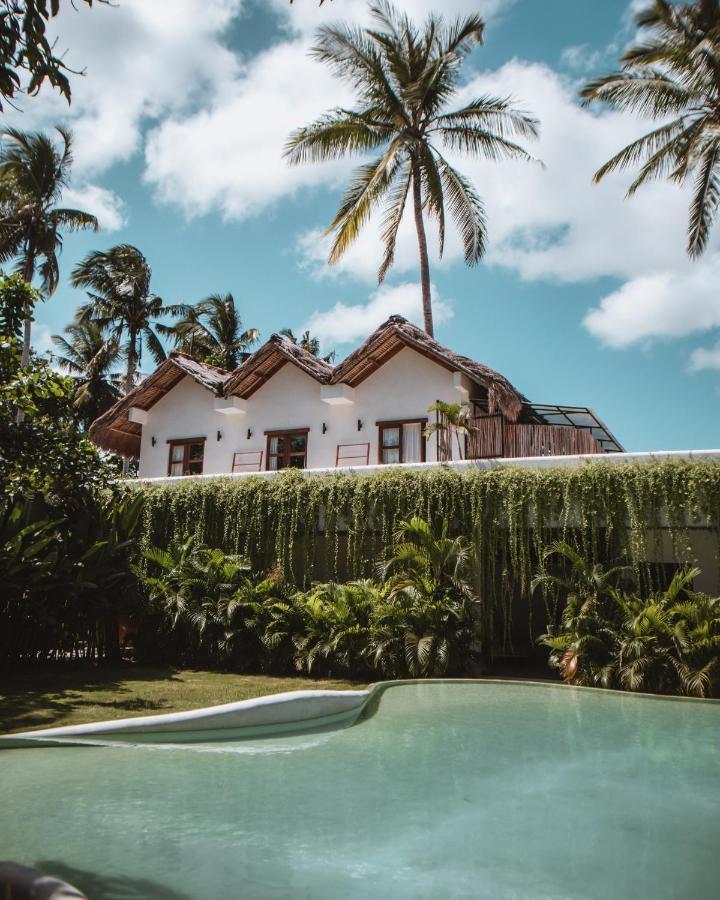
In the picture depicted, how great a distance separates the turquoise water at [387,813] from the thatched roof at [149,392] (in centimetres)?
1483

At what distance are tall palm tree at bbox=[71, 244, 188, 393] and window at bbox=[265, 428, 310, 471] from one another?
16.9 metres

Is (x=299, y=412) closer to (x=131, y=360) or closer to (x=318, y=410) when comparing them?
(x=318, y=410)

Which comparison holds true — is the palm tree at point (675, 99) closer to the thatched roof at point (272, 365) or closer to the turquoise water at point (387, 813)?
the thatched roof at point (272, 365)

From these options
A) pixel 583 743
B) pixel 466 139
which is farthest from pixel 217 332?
pixel 583 743

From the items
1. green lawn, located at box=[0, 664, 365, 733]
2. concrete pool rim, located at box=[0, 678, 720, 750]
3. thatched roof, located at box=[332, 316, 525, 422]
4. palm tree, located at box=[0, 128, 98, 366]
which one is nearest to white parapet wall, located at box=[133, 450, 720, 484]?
thatched roof, located at box=[332, 316, 525, 422]

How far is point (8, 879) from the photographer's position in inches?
115

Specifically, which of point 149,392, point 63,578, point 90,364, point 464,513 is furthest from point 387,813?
point 90,364

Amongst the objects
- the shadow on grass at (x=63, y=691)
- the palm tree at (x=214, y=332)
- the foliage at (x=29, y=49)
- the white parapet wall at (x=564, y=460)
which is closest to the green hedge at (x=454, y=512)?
the white parapet wall at (x=564, y=460)

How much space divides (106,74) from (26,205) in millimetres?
31532

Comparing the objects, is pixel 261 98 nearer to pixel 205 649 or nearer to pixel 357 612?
pixel 357 612

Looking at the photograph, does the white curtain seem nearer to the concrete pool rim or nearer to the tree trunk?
the concrete pool rim

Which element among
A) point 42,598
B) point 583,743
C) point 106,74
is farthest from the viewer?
point 42,598

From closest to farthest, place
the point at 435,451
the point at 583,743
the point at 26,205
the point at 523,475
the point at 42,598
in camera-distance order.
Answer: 1. the point at 583,743
2. the point at 42,598
3. the point at 523,475
4. the point at 435,451
5. the point at 26,205

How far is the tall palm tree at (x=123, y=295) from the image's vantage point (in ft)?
118
